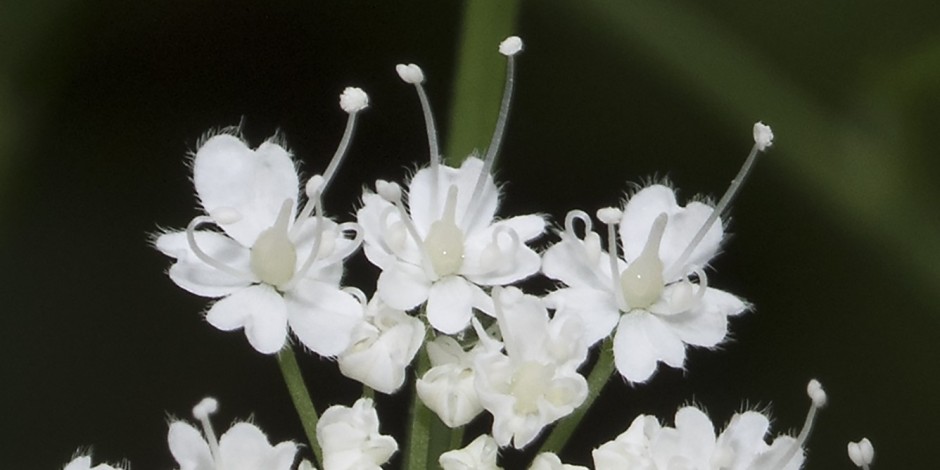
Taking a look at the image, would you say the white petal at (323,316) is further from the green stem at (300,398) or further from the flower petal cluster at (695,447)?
the flower petal cluster at (695,447)

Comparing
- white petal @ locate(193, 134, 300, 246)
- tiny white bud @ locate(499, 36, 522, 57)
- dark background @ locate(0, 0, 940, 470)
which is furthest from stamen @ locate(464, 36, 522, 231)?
dark background @ locate(0, 0, 940, 470)

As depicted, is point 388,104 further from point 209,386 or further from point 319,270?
point 319,270

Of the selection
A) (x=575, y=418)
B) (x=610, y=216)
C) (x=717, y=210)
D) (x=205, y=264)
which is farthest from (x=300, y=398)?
(x=717, y=210)

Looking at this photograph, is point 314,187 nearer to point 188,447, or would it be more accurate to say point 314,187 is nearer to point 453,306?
point 453,306

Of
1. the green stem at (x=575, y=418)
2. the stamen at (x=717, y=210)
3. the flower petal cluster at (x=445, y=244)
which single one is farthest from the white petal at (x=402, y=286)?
the stamen at (x=717, y=210)

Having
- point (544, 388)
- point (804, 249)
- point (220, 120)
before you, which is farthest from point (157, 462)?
point (804, 249)

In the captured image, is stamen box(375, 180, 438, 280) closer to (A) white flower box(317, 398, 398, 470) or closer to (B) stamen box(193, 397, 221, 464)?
(A) white flower box(317, 398, 398, 470)
